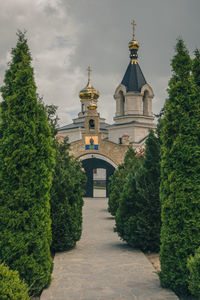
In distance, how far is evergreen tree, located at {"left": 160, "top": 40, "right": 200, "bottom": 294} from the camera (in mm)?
5238

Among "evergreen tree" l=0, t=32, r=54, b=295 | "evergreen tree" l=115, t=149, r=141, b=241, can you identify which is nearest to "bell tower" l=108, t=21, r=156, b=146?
"evergreen tree" l=115, t=149, r=141, b=241

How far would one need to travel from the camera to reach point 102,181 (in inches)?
1752

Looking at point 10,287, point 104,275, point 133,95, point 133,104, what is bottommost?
point 104,275

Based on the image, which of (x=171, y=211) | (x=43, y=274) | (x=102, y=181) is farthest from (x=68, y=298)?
(x=102, y=181)

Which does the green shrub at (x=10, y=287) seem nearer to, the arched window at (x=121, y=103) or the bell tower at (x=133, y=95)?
the bell tower at (x=133, y=95)

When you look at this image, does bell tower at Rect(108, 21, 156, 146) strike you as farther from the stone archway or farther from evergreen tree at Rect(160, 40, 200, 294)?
evergreen tree at Rect(160, 40, 200, 294)

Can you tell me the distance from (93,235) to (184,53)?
6.81 metres

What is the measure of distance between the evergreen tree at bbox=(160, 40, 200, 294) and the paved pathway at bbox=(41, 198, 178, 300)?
52 centimetres

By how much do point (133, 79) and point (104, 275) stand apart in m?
30.1

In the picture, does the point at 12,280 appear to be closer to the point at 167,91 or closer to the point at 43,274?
the point at 43,274

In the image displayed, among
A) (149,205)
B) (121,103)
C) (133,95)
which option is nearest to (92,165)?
(133,95)

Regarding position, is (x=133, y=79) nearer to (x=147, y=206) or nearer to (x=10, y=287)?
(x=147, y=206)

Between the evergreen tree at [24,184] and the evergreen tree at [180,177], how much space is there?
2.02m

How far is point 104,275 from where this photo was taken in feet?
20.6
